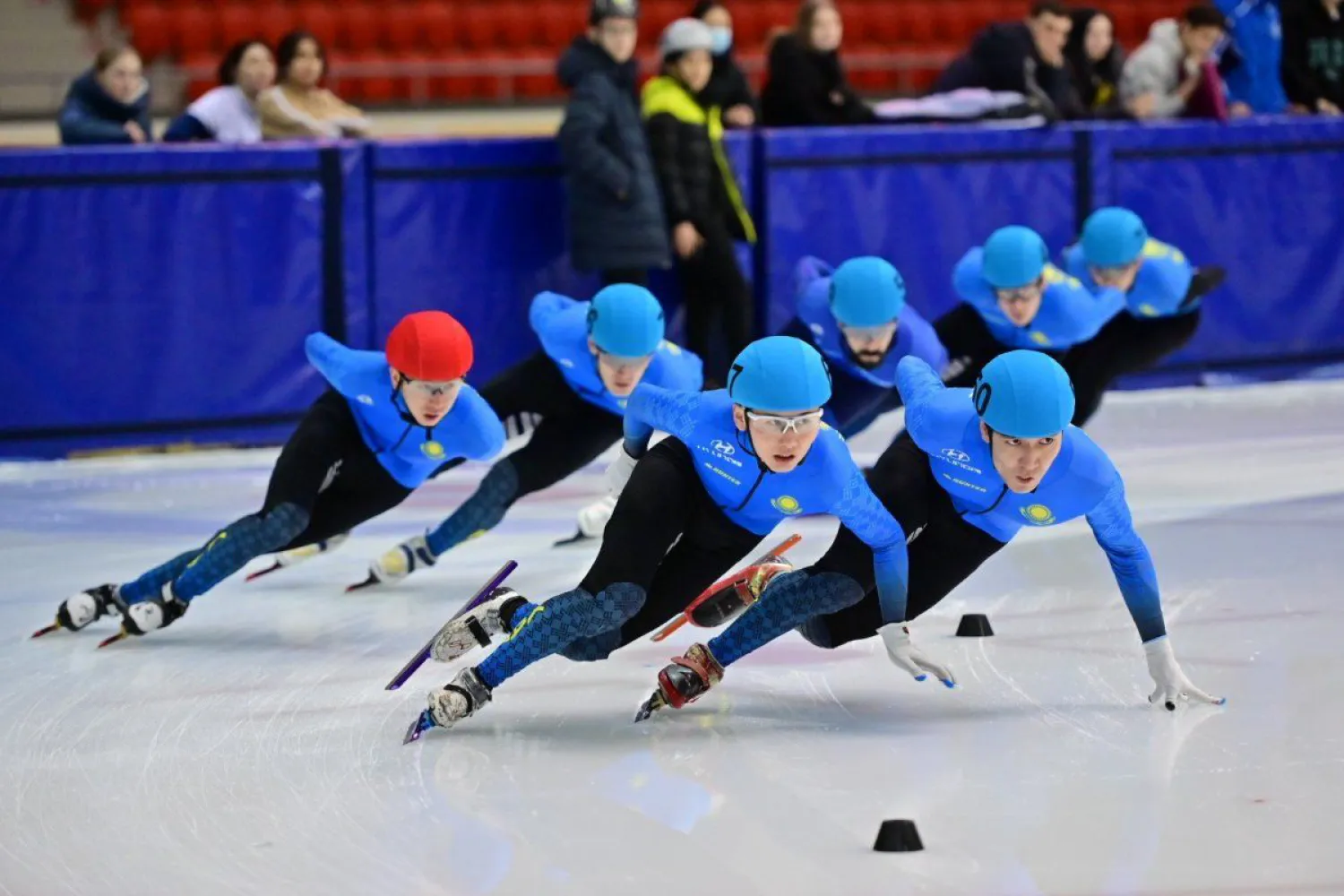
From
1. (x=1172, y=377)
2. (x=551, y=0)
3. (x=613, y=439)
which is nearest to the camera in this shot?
(x=613, y=439)

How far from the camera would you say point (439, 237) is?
984 cm

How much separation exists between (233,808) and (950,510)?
2013mm

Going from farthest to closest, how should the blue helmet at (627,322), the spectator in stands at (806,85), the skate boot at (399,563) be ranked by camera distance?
the spectator in stands at (806,85) → the skate boot at (399,563) → the blue helmet at (627,322)

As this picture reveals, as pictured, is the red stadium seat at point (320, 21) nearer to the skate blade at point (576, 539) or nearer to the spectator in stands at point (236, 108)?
the spectator in stands at point (236, 108)

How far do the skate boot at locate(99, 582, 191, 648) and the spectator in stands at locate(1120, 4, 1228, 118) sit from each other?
279 inches

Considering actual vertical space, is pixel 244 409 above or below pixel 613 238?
below

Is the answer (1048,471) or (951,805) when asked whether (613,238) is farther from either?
(951,805)

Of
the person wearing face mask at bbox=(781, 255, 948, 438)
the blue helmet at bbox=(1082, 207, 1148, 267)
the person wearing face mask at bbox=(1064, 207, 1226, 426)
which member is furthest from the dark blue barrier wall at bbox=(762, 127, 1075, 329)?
the blue helmet at bbox=(1082, 207, 1148, 267)

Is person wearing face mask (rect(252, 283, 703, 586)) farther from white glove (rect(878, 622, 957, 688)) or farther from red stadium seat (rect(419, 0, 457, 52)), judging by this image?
red stadium seat (rect(419, 0, 457, 52))

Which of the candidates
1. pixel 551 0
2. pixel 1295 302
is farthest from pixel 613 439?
pixel 551 0

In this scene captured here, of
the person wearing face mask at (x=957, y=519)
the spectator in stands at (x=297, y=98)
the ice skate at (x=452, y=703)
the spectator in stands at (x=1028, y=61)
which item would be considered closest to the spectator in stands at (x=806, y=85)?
the spectator in stands at (x=1028, y=61)

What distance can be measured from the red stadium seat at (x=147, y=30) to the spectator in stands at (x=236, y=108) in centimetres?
512

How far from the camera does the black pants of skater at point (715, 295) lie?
10047mm

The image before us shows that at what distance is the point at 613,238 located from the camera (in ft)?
31.5
